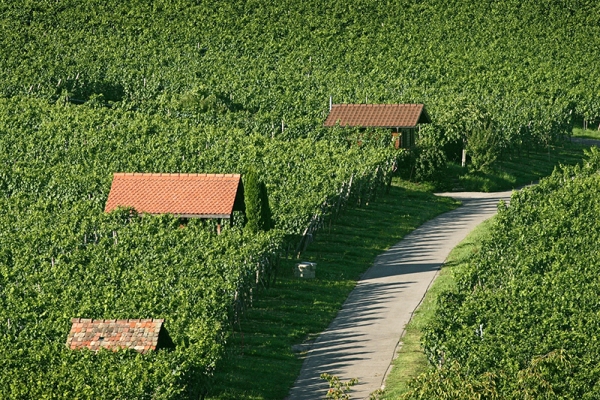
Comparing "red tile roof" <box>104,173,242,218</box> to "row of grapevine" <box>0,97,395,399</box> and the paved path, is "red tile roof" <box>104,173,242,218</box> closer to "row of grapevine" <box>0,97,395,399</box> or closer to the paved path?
"row of grapevine" <box>0,97,395,399</box>

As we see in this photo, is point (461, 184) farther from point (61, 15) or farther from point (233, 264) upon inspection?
point (61, 15)

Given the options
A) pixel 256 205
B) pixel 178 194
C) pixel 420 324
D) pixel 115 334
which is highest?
pixel 178 194

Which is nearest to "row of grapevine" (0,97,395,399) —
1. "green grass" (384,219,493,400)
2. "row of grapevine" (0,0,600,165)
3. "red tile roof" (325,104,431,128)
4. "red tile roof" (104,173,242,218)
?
"red tile roof" (104,173,242,218)

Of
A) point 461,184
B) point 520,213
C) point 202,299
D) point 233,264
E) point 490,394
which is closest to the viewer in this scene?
point 490,394

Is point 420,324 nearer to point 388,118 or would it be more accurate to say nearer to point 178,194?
point 178,194

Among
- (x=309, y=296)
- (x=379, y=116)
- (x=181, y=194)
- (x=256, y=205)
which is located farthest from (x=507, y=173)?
(x=309, y=296)

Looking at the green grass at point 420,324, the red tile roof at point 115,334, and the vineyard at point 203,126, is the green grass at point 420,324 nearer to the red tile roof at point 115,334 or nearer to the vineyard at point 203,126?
the vineyard at point 203,126

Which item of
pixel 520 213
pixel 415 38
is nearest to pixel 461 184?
pixel 520 213
